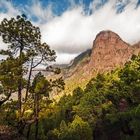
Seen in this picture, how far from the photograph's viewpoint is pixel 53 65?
32.3m

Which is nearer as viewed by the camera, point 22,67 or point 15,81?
point 15,81

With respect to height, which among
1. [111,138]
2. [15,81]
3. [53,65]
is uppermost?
[53,65]

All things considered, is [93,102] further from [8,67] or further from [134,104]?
[8,67]

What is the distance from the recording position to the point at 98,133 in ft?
268

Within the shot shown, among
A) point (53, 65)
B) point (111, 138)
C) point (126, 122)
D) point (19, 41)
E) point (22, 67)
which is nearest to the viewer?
point (22, 67)

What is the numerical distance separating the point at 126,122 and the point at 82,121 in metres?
17.2

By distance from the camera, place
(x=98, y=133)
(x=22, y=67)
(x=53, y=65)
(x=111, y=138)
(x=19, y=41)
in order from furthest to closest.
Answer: (x=98, y=133) < (x=111, y=138) < (x=53, y=65) < (x=19, y=41) < (x=22, y=67)

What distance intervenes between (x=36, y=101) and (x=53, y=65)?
12.0 feet

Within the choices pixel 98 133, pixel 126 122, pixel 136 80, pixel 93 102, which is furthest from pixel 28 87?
pixel 98 133

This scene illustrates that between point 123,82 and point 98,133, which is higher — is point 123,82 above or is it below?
above

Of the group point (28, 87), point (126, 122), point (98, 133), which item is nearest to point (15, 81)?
point (28, 87)

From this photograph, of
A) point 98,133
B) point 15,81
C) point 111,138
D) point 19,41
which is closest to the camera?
point 15,81

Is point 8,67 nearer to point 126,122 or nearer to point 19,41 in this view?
point 19,41

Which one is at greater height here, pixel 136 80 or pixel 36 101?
Answer: pixel 136 80
